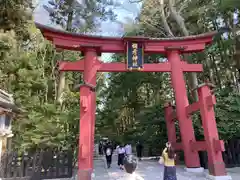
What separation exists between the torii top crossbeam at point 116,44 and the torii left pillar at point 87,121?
39cm

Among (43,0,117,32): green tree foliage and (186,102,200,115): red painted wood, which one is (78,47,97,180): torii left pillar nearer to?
(186,102,200,115): red painted wood

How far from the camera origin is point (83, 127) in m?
9.02

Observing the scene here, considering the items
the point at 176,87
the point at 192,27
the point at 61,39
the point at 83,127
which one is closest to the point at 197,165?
the point at 176,87

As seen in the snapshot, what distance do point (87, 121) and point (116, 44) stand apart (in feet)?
13.2

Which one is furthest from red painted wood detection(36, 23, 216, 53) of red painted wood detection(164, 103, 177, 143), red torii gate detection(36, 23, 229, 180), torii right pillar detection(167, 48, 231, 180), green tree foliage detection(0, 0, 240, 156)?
red painted wood detection(164, 103, 177, 143)

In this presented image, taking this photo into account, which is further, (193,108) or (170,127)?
(170,127)

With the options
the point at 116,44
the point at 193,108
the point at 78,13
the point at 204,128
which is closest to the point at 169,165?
the point at 204,128

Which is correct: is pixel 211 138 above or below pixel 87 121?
below

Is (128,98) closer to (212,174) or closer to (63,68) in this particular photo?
(63,68)

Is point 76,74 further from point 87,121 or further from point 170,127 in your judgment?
point 87,121

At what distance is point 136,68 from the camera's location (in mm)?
10320

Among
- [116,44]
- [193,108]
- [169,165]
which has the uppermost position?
[116,44]

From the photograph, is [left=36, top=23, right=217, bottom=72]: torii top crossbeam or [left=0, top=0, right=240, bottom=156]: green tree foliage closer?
[left=36, top=23, right=217, bottom=72]: torii top crossbeam

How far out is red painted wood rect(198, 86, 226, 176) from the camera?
27.0 ft
